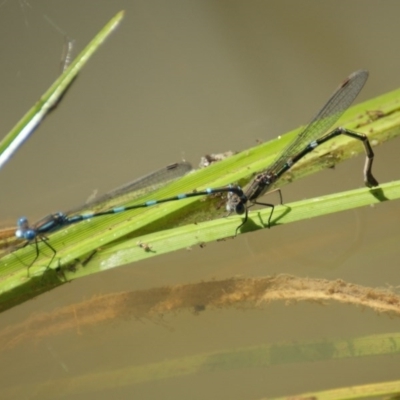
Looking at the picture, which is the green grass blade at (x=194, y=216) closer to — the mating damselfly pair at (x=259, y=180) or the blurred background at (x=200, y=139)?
the mating damselfly pair at (x=259, y=180)

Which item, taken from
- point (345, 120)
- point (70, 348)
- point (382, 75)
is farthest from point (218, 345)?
point (382, 75)

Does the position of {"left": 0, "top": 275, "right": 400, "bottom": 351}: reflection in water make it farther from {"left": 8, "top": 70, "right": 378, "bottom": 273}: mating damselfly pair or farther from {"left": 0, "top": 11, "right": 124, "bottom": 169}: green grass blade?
{"left": 0, "top": 11, "right": 124, "bottom": 169}: green grass blade

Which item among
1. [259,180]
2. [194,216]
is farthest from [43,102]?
[259,180]

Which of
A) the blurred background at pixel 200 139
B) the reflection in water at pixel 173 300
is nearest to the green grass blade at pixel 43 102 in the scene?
the blurred background at pixel 200 139

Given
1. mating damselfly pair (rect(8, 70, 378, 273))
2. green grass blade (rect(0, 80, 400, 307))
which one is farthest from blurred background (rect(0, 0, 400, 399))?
green grass blade (rect(0, 80, 400, 307))

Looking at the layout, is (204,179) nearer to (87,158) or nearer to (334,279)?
(334,279)

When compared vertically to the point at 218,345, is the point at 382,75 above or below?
above

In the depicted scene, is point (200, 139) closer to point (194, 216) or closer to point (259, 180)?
point (259, 180)
